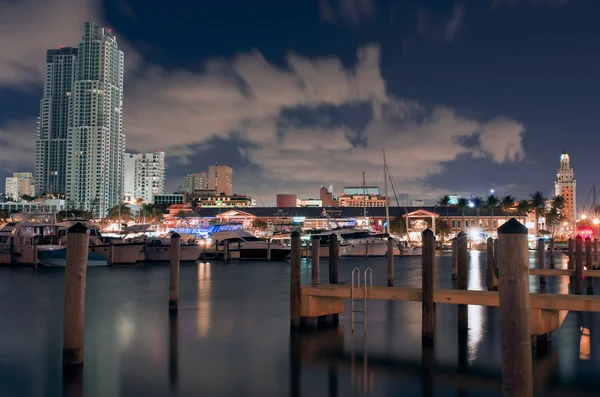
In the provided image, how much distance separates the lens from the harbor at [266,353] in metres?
17.7

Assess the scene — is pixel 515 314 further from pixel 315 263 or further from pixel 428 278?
pixel 315 263

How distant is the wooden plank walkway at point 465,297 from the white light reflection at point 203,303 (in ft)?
21.6

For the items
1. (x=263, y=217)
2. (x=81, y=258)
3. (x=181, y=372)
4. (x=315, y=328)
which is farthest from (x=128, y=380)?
(x=263, y=217)

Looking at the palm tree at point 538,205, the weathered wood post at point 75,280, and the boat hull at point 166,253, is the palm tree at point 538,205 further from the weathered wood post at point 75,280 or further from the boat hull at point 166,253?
the weathered wood post at point 75,280

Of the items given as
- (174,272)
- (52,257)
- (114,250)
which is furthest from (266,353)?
(114,250)

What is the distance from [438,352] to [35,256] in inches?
2144

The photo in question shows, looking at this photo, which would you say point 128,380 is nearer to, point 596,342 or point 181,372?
point 181,372

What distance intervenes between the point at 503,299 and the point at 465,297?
32.2ft

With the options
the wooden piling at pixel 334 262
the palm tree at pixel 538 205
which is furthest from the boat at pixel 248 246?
the palm tree at pixel 538 205

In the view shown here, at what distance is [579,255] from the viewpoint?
118 ft

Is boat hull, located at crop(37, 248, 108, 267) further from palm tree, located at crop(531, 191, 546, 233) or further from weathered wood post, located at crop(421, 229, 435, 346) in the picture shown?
palm tree, located at crop(531, 191, 546, 233)

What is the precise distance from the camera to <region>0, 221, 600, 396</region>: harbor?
17.7 meters

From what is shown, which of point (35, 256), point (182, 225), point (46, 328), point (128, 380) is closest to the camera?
point (128, 380)

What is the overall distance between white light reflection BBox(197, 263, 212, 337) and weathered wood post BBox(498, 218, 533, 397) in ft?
57.5
